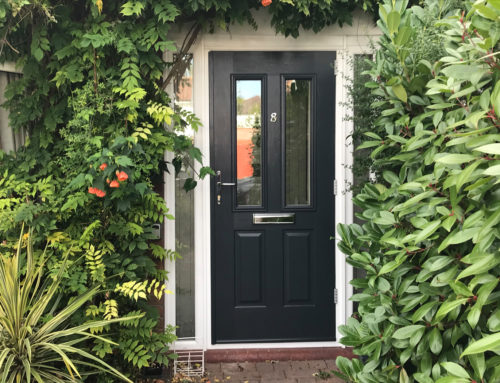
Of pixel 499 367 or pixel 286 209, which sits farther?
pixel 286 209

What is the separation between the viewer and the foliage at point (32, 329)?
8.73 feet

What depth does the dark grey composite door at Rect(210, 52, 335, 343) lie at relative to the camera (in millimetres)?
3869

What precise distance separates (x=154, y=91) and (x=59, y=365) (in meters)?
1.86

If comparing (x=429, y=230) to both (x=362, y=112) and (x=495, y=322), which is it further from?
(x=362, y=112)

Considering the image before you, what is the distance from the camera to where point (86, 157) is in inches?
122

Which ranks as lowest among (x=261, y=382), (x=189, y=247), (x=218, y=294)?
(x=261, y=382)

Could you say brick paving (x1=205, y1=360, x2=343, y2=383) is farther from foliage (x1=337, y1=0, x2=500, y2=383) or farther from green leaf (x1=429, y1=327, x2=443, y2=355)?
green leaf (x1=429, y1=327, x2=443, y2=355)

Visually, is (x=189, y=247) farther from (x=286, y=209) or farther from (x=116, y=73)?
(x=116, y=73)

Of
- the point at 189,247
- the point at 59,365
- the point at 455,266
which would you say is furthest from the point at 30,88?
the point at 455,266

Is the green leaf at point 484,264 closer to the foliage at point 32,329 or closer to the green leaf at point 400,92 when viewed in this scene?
the green leaf at point 400,92

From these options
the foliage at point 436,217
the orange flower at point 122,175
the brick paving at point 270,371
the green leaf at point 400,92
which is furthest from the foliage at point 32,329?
the green leaf at point 400,92

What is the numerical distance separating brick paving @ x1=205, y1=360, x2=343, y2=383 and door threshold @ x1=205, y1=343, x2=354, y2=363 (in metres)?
0.04

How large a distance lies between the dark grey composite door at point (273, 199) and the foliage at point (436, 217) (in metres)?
1.51

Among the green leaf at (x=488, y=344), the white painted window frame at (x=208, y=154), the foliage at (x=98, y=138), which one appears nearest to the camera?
the green leaf at (x=488, y=344)
